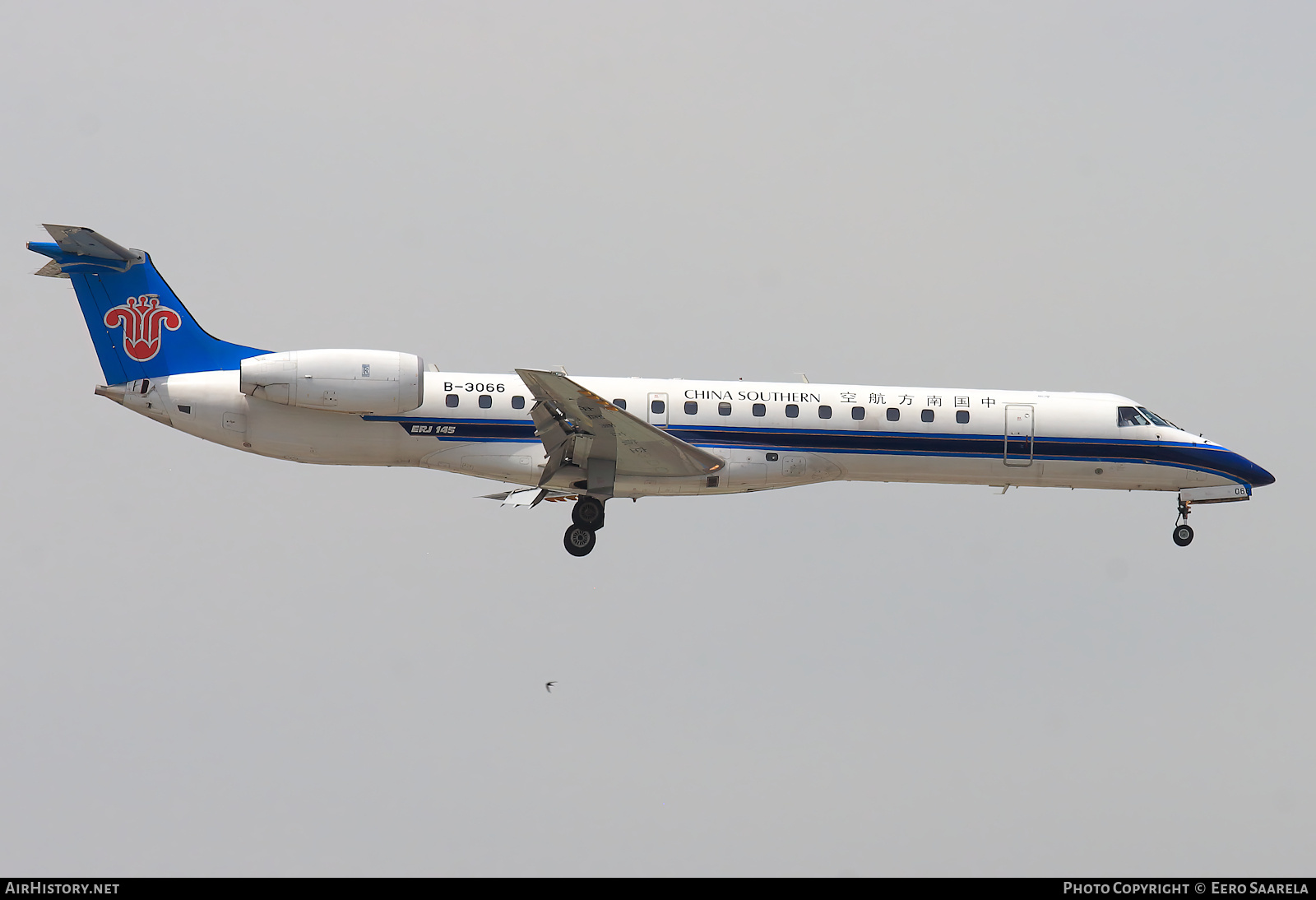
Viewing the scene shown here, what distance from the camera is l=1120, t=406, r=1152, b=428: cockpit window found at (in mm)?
27094

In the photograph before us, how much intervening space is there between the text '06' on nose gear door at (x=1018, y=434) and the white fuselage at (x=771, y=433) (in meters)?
0.02

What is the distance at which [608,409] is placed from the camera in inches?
912

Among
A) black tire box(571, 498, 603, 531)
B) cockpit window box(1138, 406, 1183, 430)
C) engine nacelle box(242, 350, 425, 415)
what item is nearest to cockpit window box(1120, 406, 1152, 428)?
cockpit window box(1138, 406, 1183, 430)

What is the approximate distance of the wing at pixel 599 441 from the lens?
75.5 feet

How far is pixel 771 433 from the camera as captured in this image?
2533cm

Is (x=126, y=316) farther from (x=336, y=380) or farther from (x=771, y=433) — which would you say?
(x=771, y=433)

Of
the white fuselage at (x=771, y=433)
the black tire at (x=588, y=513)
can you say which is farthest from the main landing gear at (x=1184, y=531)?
the black tire at (x=588, y=513)

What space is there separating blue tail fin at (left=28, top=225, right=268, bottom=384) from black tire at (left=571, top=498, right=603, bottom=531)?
22.6 ft

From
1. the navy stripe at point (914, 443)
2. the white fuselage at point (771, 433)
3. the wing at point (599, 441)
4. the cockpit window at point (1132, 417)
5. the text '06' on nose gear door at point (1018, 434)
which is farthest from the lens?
the cockpit window at point (1132, 417)

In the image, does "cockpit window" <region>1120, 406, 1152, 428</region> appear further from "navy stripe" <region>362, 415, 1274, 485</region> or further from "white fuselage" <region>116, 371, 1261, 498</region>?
"navy stripe" <region>362, 415, 1274, 485</region>

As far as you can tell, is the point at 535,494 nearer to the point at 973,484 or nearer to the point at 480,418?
the point at 480,418

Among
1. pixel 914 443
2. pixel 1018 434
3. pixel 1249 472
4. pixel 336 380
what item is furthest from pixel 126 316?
pixel 1249 472

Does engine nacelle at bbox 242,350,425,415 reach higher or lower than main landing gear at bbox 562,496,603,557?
higher

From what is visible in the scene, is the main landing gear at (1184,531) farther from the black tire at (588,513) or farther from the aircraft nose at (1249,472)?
the black tire at (588,513)
